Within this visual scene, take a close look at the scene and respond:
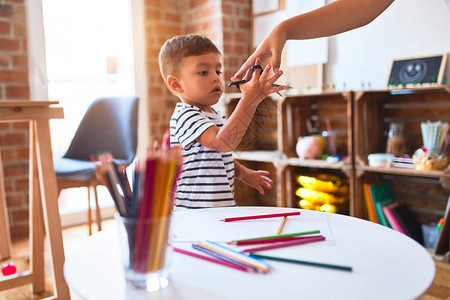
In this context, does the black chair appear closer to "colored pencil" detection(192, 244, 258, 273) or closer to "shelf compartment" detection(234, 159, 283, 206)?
"shelf compartment" detection(234, 159, 283, 206)

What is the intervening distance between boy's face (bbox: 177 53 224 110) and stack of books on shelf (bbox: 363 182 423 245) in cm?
135

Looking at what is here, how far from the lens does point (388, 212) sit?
7.45ft

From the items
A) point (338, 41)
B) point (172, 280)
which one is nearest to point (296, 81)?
point (338, 41)

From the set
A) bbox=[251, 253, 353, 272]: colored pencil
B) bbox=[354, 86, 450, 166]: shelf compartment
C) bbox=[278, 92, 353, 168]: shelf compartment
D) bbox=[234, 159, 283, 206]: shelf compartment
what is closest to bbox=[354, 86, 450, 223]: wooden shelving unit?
bbox=[354, 86, 450, 166]: shelf compartment

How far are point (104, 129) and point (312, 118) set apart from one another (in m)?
1.35

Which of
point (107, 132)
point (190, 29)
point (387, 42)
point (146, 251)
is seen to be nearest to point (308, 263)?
point (146, 251)

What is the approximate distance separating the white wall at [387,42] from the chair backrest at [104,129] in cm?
127

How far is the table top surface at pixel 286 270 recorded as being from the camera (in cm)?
61

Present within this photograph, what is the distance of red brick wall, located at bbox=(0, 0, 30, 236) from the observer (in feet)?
8.48

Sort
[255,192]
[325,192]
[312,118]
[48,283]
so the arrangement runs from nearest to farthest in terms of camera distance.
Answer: [48,283], [325,192], [312,118], [255,192]

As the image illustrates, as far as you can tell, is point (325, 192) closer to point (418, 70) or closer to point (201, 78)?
point (418, 70)

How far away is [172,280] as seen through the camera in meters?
0.66

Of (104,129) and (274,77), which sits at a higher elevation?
(274,77)

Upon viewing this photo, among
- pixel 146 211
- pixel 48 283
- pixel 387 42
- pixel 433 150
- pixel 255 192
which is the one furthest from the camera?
Result: pixel 255 192
